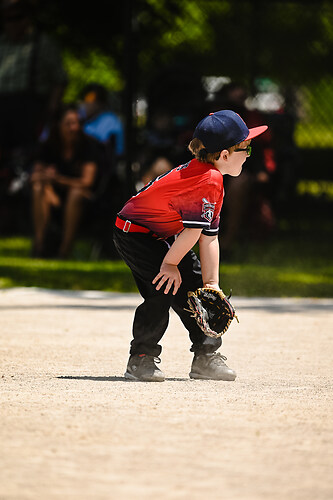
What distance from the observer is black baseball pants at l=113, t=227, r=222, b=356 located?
18.5 feet

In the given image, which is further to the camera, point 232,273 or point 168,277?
point 232,273

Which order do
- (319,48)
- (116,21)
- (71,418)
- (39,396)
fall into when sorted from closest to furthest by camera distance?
(71,418), (39,396), (116,21), (319,48)

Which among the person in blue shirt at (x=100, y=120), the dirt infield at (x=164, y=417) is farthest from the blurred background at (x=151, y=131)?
the dirt infield at (x=164, y=417)

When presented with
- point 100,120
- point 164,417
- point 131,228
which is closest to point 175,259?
point 131,228

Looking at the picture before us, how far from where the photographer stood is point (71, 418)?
464 cm

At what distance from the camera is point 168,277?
552 centimetres

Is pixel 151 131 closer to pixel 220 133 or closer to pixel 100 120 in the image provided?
pixel 100 120

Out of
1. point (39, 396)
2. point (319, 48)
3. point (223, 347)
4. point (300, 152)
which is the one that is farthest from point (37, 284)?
point (319, 48)

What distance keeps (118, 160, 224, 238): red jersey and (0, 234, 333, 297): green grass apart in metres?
3.47

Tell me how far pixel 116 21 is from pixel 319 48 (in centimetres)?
571

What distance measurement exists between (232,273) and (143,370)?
4.54m

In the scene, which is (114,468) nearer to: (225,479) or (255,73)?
(225,479)

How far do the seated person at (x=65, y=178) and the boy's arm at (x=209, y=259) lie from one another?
5.61 metres

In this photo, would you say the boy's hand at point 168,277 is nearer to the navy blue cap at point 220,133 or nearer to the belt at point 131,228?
the belt at point 131,228
